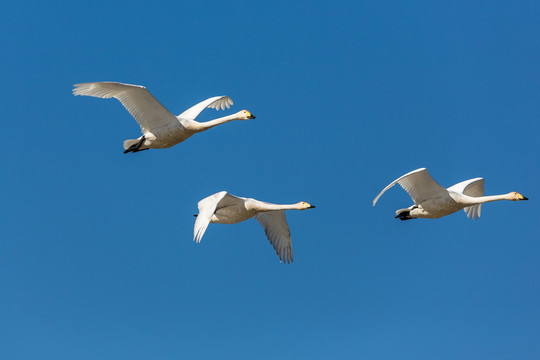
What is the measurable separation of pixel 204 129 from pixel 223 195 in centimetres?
388

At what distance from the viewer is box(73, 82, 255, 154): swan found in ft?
81.8

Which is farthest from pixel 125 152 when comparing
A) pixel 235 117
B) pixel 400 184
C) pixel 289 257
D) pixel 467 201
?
pixel 467 201

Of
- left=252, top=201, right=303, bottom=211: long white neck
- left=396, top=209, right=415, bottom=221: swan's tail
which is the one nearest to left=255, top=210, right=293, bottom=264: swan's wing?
left=252, top=201, right=303, bottom=211: long white neck

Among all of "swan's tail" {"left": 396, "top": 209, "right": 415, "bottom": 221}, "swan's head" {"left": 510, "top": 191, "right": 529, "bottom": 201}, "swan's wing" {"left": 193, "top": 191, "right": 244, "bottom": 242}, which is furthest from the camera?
"swan's head" {"left": 510, "top": 191, "right": 529, "bottom": 201}

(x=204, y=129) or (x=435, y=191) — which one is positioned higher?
(x=204, y=129)

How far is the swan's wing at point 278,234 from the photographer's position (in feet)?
88.9

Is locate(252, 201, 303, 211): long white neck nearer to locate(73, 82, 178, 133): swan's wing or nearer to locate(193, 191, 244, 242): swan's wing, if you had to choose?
locate(193, 191, 244, 242): swan's wing

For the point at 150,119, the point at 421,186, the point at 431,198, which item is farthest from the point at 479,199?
the point at 150,119

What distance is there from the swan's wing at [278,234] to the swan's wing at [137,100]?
4041 millimetres

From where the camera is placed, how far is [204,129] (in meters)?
26.3

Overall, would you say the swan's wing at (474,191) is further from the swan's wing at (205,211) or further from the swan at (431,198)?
the swan's wing at (205,211)

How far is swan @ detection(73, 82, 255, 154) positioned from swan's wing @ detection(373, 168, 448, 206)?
5.13m

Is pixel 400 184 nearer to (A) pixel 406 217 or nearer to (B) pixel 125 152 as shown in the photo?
(A) pixel 406 217

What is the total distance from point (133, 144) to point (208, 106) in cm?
413
